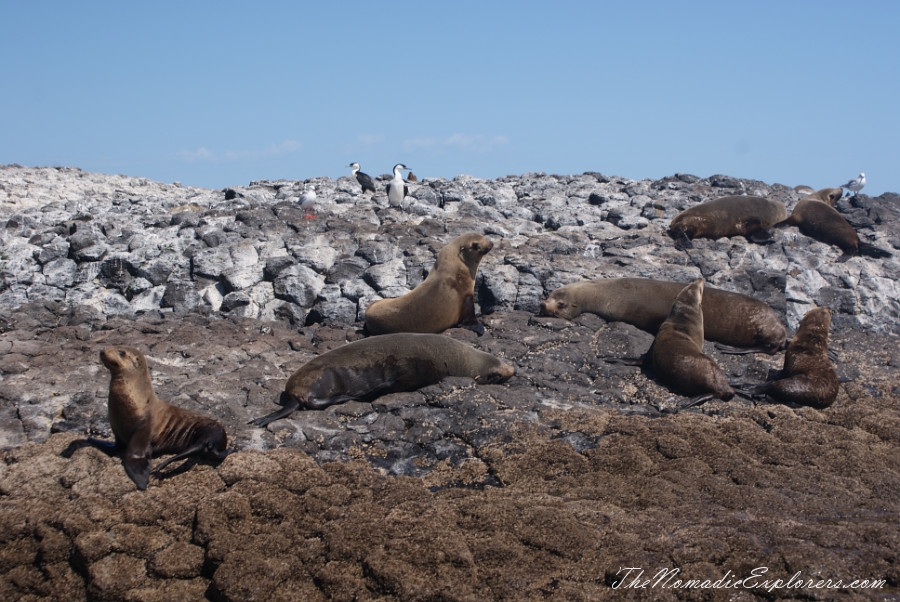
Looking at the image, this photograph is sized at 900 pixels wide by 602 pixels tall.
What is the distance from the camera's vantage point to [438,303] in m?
9.84

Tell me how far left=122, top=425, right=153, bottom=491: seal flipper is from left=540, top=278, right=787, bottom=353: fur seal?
5850 mm

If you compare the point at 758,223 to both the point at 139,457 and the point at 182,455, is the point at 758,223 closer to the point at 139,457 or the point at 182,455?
the point at 182,455

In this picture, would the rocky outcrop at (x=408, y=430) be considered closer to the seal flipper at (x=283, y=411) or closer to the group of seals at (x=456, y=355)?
the seal flipper at (x=283, y=411)

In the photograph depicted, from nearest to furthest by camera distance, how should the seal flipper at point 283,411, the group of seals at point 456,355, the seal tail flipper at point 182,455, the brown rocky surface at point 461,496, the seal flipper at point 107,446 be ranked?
the brown rocky surface at point 461,496 → the seal tail flipper at point 182,455 → the seal flipper at point 107,446 → the group of seals at point 456,355 → the seal flipper at point 283,411

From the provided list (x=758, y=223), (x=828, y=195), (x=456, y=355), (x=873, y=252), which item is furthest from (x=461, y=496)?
(x=828, y=195)

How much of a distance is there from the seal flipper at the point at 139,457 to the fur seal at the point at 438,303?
4.30 meters

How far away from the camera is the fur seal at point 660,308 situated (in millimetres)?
9758

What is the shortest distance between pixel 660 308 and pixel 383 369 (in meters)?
4.20

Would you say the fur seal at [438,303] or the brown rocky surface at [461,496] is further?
the fur seal at [438,303]

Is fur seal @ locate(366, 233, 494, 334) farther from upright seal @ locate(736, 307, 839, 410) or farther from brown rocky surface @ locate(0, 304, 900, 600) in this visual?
upright seal @ locate(736, 307, 839, 410)

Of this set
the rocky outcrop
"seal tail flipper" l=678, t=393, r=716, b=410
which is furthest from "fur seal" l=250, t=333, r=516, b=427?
"seal tail flipper" l=678, t=393, r=716, b=410

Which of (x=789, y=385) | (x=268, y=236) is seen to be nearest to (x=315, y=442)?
(x=789, y=385)

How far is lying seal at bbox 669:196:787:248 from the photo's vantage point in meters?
13.0

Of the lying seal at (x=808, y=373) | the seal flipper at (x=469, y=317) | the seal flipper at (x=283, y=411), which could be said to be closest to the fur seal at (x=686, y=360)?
the lying seal at (x=808, y=373)
